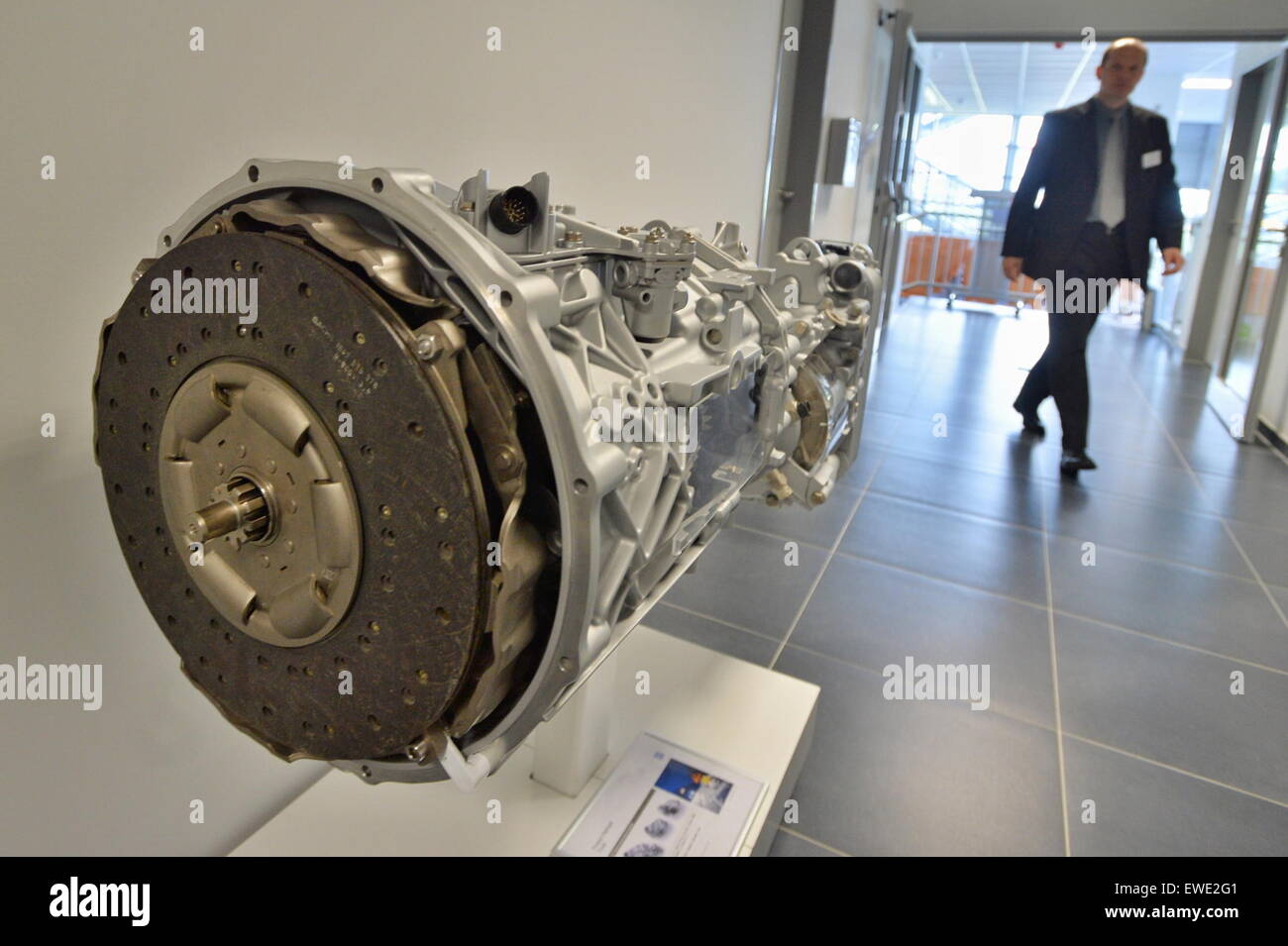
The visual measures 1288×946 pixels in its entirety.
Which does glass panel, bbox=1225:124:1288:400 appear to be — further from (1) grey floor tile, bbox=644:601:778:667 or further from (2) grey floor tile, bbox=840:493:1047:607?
(1) grey floor tile, bbox=644:601:778:667

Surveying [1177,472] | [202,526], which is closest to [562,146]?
[202,526]

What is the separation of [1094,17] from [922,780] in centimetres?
491

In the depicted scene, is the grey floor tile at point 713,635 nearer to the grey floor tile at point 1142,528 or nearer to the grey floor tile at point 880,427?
the grey floor tile at point 1142,528

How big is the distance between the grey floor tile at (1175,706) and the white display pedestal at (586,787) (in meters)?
0.88

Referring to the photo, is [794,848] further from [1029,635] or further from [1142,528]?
[1142,528]

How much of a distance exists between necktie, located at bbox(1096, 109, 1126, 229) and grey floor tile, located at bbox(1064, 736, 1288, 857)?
8.60 ft

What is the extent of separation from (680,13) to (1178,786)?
2.24 metres

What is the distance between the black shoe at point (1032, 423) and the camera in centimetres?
444

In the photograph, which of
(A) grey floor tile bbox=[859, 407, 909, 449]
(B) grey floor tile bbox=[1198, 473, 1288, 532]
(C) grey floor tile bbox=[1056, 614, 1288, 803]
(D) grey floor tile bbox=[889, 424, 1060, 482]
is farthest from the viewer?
(A) grey floor tile bbox=[859, 407, 909, 449]

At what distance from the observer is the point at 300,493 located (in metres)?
0.77

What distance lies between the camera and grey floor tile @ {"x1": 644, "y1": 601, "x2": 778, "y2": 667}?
7.63 ft

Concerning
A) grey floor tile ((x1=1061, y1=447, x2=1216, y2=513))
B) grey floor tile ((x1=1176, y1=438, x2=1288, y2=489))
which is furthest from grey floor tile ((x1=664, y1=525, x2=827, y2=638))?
grey floor tile ((x1=1176, y1=438, x2=1288, y2=489))

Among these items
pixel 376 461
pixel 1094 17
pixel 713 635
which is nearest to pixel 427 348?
pixel 376 461

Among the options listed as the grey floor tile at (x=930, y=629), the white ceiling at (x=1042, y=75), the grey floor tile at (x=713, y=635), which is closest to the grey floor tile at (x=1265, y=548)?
the grey floor tile at (x=930, y=629)
